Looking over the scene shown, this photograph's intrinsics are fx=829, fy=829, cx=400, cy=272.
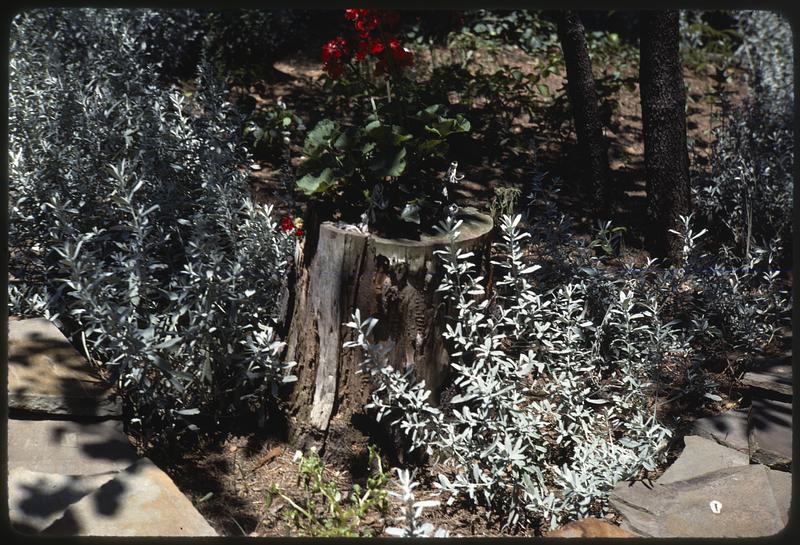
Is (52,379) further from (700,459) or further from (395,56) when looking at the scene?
(700,459)

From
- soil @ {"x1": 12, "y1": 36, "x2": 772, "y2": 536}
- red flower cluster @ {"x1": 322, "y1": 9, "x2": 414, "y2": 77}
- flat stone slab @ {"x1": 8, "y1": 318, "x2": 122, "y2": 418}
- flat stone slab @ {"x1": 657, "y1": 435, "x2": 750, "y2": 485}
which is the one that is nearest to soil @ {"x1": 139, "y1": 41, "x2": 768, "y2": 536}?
soil @ {"x1": 12, "y1": 36, "x2": 772, "y2": 536}

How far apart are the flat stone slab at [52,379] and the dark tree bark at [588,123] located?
3421 mm

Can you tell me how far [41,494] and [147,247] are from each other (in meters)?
1.07

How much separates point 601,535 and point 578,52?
138 inches

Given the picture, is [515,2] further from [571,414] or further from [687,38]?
[687,38]

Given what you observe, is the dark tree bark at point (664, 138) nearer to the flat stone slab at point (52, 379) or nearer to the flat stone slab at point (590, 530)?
the flat stone slab at point (590, 530)

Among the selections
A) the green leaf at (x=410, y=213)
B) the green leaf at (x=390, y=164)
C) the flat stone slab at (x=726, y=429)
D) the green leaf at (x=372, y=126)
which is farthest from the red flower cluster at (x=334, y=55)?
the flat stone slab at (x=726, y=429)

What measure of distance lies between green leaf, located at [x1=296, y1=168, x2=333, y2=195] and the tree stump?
0.19 metres

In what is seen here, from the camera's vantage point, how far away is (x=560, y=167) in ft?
20.8

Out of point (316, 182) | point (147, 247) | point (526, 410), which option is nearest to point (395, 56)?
point (316, 182)

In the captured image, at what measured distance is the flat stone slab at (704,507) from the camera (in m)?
3.18

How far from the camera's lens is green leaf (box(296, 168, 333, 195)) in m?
3.62

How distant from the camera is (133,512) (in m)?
2.95

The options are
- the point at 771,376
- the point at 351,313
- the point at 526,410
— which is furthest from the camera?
the point at 771,376
